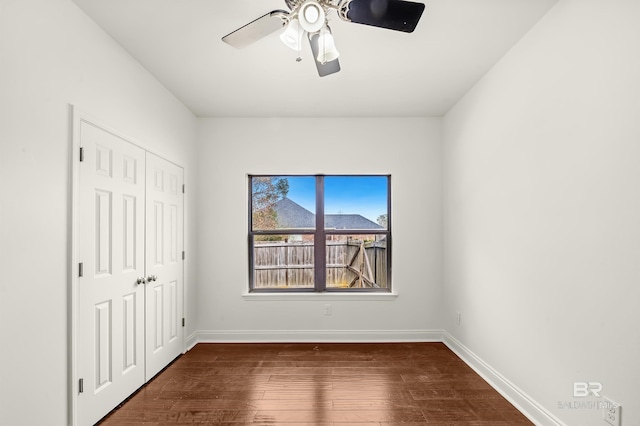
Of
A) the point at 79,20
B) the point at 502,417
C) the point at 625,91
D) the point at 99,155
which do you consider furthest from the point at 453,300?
the point at 79,20

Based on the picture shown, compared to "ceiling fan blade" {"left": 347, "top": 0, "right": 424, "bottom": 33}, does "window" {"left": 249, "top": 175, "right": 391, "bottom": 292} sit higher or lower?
lower

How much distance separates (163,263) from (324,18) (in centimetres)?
256

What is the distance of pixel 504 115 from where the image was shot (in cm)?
273

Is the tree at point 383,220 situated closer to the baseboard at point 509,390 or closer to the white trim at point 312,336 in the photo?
the white trim at point 312,336

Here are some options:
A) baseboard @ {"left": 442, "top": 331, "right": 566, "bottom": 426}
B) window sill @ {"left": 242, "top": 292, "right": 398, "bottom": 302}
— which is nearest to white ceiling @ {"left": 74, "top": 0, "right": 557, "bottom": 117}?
window sill @ {"left": 242, "top": 292, "right": 398, "bottom": 302}

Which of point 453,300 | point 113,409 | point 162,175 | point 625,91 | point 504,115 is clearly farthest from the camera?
point 453,300

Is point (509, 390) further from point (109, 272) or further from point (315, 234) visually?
point (109, 272)

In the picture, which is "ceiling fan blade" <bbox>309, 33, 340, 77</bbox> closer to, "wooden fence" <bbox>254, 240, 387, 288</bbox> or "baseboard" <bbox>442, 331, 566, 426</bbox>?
"wooden fence" <bbox>254, 240, 387, 288</bbox>

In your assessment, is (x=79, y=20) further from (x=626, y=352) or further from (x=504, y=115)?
(x=626, y=352)

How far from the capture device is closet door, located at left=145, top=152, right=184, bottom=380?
3006 mm

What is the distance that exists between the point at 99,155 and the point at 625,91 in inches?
118

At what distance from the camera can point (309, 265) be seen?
4293mm

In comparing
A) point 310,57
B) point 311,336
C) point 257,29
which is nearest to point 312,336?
point 311,336

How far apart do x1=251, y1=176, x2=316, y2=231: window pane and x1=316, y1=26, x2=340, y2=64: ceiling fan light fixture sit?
2.32 m
